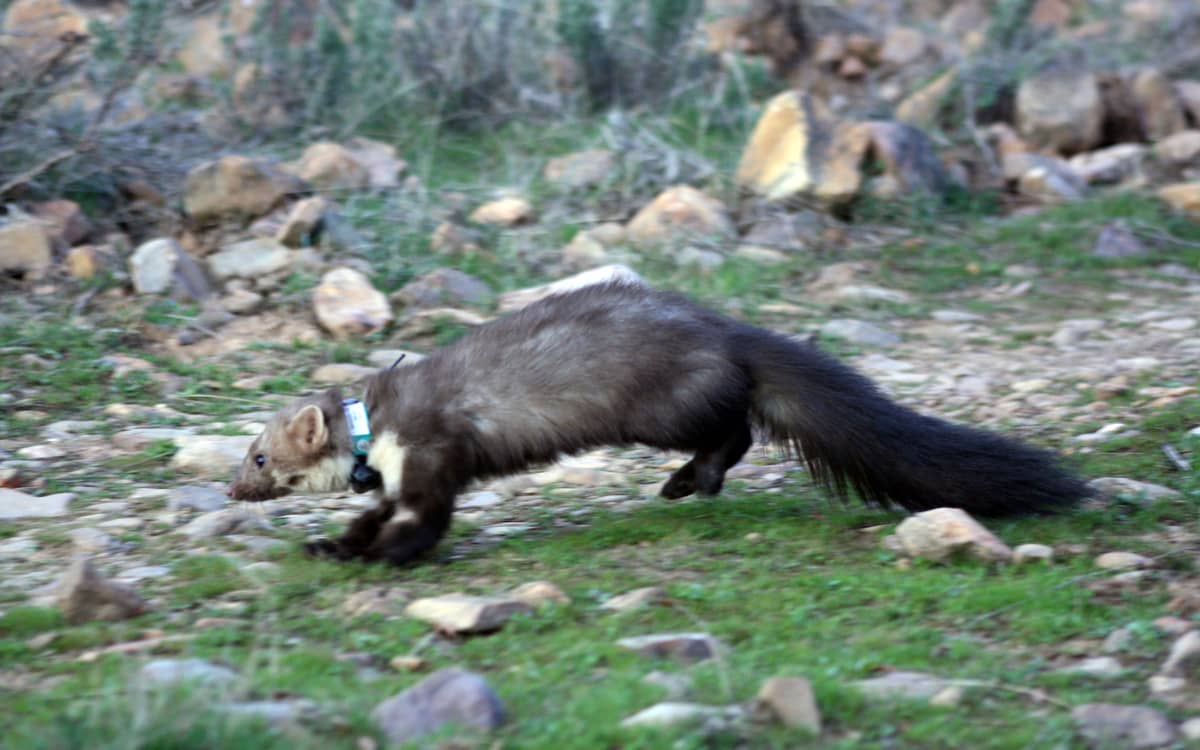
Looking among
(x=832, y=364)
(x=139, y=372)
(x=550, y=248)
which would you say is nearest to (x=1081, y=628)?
(x=832, y=364)

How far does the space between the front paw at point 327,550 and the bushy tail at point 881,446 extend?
1510 mm

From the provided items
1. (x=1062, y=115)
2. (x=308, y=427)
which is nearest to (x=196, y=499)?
(x=308, y=427)

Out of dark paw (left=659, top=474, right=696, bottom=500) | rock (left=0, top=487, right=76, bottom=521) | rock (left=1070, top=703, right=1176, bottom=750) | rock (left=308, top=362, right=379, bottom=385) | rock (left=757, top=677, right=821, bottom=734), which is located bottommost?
rock (left=1070, top=703, right=1176, bottom=750)

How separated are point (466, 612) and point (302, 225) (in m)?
4.81

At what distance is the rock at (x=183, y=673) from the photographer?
3.25 meters

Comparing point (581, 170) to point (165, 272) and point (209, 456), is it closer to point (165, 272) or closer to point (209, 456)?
point (165, 272)

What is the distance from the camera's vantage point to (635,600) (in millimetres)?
4047

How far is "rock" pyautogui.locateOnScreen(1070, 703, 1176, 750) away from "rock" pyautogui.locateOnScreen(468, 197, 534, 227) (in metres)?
6.28

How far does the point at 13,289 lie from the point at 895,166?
5706 millimetres

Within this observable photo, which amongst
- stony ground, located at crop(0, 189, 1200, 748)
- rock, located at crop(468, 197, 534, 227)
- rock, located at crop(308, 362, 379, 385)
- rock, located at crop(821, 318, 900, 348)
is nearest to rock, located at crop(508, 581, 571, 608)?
stony ground, located at crop(0, 189, 1200, 748)

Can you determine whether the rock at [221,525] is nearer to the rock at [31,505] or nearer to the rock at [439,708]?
the rock at [31,505]

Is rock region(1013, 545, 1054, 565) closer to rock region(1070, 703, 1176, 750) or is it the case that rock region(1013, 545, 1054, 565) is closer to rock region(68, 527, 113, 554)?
rock region(1070, 703, 1176, 750)

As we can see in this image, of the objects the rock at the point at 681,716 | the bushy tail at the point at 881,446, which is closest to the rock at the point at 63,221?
the bushy tail at the point at 881,446

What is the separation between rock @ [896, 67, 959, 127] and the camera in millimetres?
10961
